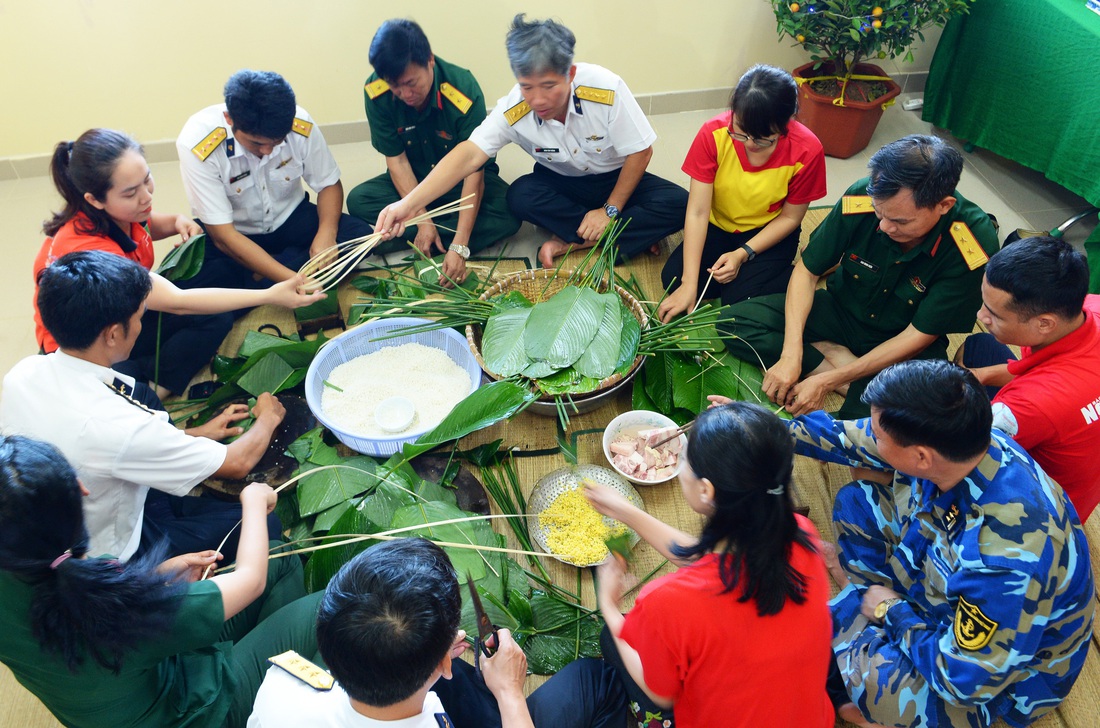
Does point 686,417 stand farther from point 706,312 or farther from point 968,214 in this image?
point 968,214

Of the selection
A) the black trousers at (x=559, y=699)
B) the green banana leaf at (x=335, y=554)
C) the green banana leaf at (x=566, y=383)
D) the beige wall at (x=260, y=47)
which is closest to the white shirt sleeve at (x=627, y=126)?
the green banana leaf at (x=566, y=383)

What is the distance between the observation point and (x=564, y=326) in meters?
2.35

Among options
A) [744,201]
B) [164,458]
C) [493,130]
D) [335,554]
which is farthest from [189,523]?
[744,201]

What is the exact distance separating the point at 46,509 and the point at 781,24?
3.61m

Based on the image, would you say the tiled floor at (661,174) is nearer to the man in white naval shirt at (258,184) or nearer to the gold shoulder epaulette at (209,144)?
the man in white naval shirt at (258,184)

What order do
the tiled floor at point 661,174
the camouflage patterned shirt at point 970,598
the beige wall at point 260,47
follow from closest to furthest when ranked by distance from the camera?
the camouflage patterned shirt at point 970,598 → the tiled floor at point 661,174 → the beige wall at point 260,47

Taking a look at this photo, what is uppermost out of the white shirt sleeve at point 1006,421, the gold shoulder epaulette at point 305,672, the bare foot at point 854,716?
the gold shoulder epaulette at point 305,672

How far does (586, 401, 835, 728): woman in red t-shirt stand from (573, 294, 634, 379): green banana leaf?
0.91m

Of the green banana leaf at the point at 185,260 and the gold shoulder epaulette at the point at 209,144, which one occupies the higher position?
the gold shoulder epaulette at the point at 209,144

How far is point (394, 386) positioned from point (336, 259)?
2.45 feet

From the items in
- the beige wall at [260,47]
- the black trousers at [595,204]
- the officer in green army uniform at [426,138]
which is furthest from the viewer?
the beige wall at [260,47]

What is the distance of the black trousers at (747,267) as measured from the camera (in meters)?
2.83

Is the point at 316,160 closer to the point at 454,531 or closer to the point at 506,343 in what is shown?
the point at 506,343

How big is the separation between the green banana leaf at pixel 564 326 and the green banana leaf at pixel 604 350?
0.02m
